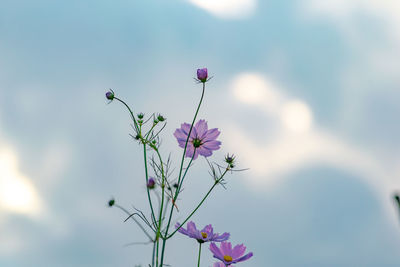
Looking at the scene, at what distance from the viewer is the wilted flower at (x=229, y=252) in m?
1.58

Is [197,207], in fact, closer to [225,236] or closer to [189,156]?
[225,236]

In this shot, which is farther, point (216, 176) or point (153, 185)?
point (216, 176)

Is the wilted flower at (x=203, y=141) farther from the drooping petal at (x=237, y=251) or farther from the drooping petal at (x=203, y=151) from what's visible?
the drooping petal at (x=237, y=251)

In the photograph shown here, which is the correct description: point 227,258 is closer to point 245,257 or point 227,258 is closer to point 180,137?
point 245,257

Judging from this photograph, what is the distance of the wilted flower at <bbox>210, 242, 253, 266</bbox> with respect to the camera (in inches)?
62.2

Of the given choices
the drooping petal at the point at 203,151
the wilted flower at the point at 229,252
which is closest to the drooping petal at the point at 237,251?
the wilted flower at the point at 229,252

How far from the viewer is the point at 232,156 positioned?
1.87 m

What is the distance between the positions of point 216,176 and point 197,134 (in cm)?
18

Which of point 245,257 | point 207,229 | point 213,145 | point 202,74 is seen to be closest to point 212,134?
point 213,145

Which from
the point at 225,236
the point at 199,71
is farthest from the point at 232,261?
the point at 199,71

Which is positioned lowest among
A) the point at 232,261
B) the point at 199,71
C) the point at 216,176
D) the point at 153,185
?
the point at 232,261

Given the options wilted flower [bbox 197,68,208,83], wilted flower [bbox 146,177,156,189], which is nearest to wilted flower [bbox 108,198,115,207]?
wilted flower [bbox 146,177,156,189]

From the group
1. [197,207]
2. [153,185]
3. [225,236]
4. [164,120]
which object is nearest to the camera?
[153,185]

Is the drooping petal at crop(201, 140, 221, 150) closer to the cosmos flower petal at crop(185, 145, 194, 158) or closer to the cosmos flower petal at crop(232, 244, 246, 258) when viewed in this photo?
the cosmos flower petal at crop(185, 145, 194, 158)
